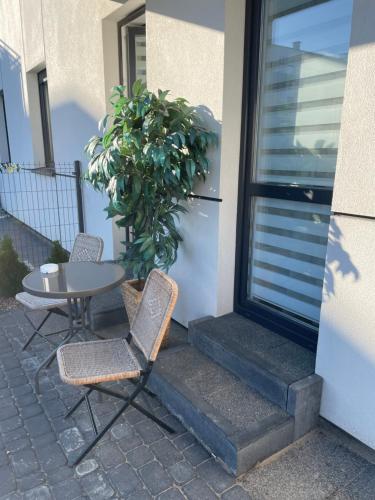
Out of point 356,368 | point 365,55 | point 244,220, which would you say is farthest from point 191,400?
point 365,55

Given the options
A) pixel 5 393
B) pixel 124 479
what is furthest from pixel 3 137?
pixel 124 479

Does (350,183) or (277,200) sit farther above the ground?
(350,183)

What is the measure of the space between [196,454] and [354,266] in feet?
4.25

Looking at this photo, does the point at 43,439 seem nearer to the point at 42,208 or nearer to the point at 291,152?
the point at 291,152

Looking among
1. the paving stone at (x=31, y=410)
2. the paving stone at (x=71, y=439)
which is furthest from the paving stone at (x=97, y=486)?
the paving stone at (x=31, y=410)

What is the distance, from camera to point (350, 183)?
179 centimetres

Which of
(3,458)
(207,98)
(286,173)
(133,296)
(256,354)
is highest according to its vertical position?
(207,98)

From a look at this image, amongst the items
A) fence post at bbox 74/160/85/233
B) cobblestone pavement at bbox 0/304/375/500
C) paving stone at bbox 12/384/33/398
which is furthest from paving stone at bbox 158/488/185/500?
fence post at bbox 74/160/85/233

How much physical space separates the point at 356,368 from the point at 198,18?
2415mm

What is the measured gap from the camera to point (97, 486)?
5.91 feet

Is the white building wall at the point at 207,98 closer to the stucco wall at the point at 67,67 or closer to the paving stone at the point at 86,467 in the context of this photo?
the stucco wall at the point at 67,67

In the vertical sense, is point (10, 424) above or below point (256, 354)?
below

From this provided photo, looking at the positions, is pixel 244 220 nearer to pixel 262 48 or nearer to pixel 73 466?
pixel 262 48

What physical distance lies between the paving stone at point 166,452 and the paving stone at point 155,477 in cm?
5
